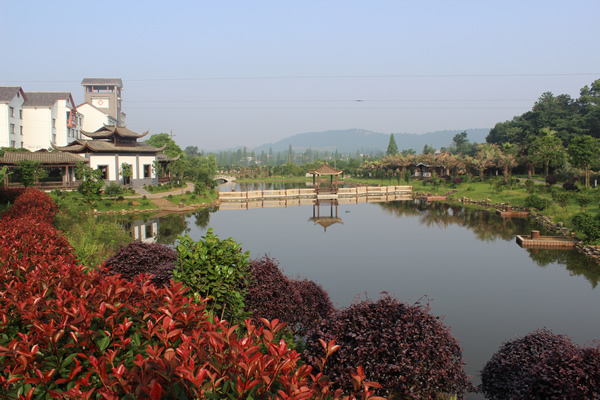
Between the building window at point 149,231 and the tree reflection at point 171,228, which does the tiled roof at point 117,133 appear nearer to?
the tree reflection at point 171,228

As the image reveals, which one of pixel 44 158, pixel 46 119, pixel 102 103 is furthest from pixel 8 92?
pixel 102 103

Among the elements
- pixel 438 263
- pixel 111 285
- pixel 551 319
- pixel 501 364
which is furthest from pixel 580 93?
pixel 111 285

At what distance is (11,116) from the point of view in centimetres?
4141

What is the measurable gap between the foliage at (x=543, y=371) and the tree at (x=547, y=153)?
119 feet

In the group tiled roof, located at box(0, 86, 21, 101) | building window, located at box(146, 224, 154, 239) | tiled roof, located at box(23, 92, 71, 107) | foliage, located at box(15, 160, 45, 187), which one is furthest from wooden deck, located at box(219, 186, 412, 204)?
tiled roof, located at box(23, 92, 71, 107)

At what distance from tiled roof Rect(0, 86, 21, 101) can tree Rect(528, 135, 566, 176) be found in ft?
155

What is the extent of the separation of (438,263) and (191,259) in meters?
10.7

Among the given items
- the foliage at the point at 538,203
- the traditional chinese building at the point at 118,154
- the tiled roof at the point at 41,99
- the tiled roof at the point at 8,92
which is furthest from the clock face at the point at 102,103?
the foliage at the point at 538,203

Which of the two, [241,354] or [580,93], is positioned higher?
[580,93]

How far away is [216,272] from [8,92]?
45.4 metres

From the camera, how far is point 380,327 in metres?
5.17

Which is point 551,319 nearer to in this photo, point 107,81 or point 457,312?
point 457,312

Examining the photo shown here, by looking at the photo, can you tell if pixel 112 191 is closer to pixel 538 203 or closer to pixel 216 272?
pixel 216 272

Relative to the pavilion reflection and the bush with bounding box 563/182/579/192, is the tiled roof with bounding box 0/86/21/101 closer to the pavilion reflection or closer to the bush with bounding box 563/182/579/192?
the pavilion reflection
